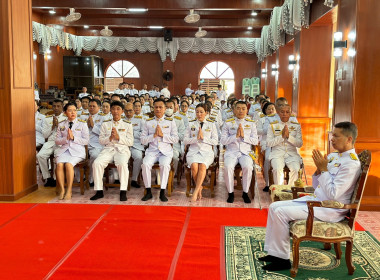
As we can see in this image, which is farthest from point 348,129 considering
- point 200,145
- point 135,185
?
point 135,185

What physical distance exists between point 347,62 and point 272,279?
3699 mm

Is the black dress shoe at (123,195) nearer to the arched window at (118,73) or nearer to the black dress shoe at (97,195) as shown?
the black dress shoe at (97,195)

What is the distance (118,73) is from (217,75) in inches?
199

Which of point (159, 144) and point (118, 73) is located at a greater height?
point (118, 73)

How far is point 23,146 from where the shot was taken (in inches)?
251

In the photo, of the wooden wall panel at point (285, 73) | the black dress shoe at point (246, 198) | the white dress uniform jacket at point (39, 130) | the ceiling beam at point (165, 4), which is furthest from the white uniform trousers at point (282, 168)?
the wooden wall panel at point (285, 73)

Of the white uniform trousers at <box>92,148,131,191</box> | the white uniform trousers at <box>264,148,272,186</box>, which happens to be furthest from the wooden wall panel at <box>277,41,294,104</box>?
the white uniform trousers at <box>92,148,131,191</box>

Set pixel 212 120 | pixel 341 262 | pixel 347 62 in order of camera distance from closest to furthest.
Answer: pixel 341 262, pixel 347 62, pixel 212 120

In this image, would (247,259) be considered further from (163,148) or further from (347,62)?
(347,62)

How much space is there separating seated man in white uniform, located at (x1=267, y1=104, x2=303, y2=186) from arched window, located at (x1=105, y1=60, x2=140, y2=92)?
57.0 feet

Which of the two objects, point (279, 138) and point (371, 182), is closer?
point (371, 182)

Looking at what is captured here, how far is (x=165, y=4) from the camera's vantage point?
1348cm

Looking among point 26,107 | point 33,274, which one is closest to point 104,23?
point 26,107

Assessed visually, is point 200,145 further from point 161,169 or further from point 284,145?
point 284,145
